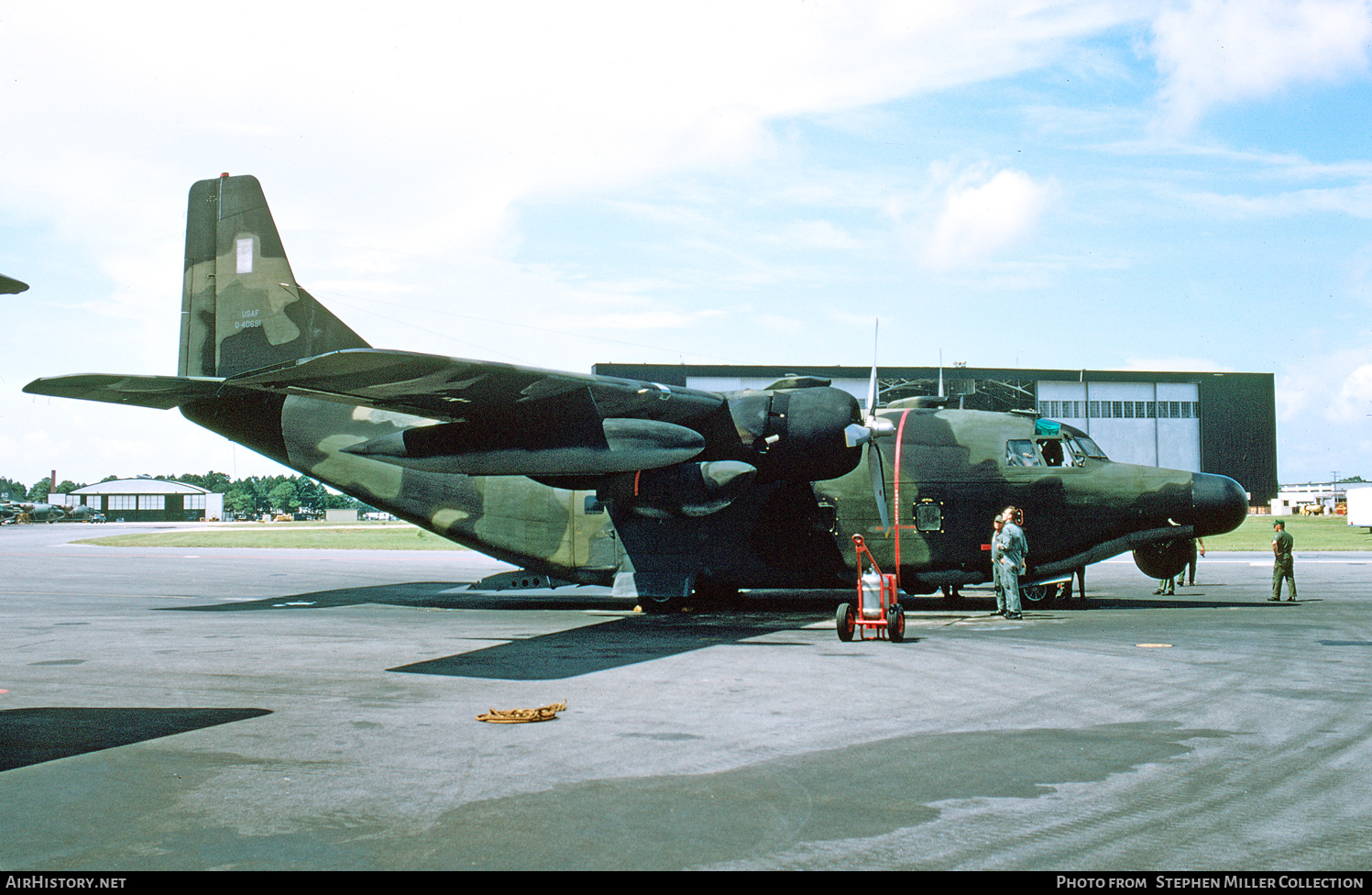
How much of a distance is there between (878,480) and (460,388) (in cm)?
784

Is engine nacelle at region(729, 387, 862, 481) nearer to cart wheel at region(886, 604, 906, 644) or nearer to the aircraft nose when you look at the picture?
cart wheel at region(886, 604, 906, 644)

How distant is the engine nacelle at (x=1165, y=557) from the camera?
59.8 ft

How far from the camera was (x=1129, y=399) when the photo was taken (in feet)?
242

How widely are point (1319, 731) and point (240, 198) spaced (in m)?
20.6

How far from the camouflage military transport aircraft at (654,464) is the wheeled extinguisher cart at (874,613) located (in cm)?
259

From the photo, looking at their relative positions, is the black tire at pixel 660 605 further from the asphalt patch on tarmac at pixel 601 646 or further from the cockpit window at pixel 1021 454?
the cockpit window at pixel 1021 454

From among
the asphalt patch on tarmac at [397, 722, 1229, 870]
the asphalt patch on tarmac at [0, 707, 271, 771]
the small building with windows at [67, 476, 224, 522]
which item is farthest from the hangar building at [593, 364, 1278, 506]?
the small building with windows at [67, 476, 224, 522]

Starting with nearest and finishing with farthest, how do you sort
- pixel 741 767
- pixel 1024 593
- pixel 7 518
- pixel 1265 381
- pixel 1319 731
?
pixel 741 767 < pixel 1319 731 < pixel 1024 593 < pixel 1265 381 < pixel 7 518

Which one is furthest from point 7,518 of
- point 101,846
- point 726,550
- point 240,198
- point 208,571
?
point 101,846

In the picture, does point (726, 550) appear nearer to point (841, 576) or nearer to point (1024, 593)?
point (841, 576)

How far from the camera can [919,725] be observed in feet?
26.8

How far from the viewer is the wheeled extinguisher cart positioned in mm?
13555

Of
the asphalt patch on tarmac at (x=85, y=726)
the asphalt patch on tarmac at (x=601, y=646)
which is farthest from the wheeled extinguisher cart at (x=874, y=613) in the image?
the asphalt patch on tarmac at (x=85, y=726)

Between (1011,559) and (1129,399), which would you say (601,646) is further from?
(1129,399)
